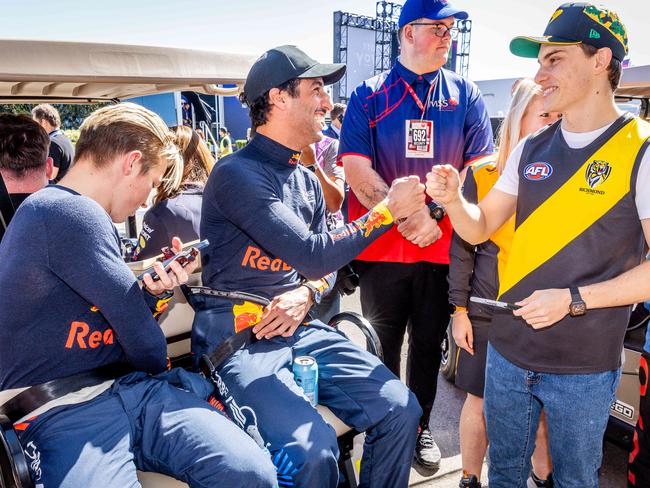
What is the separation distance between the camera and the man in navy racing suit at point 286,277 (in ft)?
6.64

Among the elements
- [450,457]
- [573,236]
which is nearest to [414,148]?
[573,236]

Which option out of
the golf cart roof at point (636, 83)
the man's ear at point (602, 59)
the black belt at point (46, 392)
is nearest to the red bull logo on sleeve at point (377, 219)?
the man's ear at point (602, 59)

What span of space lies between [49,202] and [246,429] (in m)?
1.08

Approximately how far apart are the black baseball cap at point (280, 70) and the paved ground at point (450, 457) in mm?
2231

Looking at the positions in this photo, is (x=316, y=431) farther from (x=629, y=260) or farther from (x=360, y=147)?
(x=360, y=147)

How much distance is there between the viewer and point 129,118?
6.33ft

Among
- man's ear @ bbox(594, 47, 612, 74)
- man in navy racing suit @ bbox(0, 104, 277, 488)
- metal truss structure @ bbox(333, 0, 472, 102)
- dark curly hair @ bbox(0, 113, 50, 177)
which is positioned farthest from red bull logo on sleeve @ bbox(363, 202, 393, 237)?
metal truss structure @ bbox(333, 0, 472, 102)

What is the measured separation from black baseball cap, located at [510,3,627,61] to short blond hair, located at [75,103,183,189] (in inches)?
58.4

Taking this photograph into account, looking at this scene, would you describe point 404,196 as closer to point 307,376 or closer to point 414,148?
point 414,148

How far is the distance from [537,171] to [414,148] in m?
1.04

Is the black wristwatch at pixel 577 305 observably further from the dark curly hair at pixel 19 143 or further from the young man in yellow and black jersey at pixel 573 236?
the dark curly hair at pixel 19 143

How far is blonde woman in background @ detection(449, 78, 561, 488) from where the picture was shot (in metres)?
2.29

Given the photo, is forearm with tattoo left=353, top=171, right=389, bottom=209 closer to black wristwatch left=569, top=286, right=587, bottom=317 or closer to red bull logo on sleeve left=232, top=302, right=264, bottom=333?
red bull logo on sleeve left=232, top=302, right=264, bottom=333

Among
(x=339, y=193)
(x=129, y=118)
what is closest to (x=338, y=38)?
(x=339, y=193)
